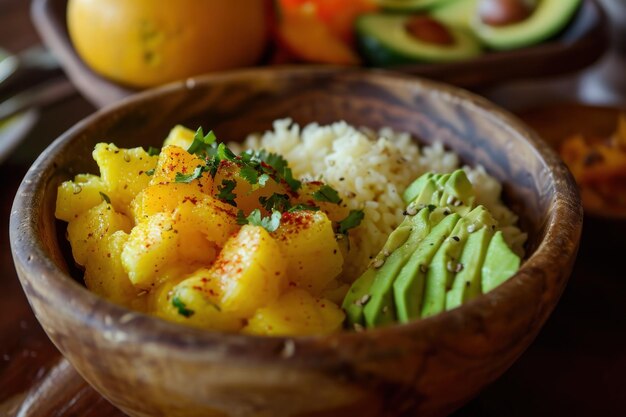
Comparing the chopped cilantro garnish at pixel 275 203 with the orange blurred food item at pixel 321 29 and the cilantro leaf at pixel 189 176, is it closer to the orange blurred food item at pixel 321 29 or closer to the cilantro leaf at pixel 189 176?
the cilantro leaf at pixel 189 176

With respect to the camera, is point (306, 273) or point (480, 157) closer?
point (306, 273)

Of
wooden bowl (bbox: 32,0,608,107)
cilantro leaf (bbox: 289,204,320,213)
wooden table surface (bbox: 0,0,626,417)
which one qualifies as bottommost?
wooden table surface (bbox: 0,0,626,417)

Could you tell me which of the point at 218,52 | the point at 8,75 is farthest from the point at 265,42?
the point at 8,75

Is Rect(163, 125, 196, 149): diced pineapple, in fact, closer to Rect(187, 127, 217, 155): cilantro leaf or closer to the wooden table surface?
Rect(187, 127, 217, 155): cilantro leaf

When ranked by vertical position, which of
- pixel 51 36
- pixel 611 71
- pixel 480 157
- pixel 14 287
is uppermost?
pixel 51 36

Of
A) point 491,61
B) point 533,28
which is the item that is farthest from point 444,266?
point 533,28

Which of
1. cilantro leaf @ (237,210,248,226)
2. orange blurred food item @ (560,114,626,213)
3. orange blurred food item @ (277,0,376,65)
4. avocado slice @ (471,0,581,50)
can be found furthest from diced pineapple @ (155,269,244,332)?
avocado slice @ (471,0,581,50)

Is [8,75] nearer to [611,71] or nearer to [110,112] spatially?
[110,112]
